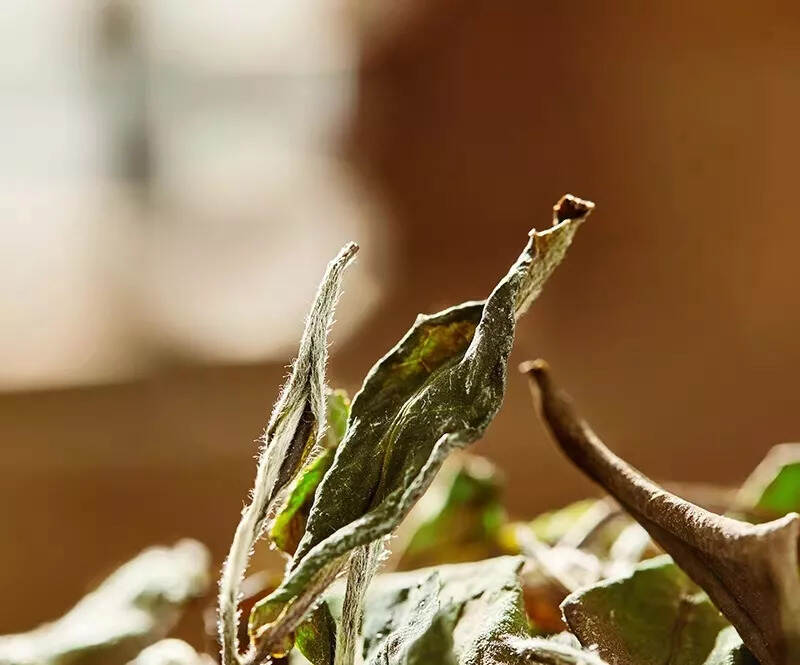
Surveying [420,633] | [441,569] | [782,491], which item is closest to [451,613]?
[420,633]

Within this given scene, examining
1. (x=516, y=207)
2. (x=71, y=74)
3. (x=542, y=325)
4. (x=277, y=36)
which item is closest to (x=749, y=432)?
(x=542, y=325)

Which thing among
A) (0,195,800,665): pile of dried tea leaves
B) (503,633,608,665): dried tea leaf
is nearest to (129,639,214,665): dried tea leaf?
(0,195,800,665): pile of dried tea leaves

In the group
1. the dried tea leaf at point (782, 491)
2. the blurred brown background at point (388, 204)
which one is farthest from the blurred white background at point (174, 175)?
the dried tea leaf at point (782, 491)

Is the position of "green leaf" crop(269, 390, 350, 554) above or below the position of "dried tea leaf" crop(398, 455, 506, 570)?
above

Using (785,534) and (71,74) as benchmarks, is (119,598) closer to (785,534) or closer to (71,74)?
(785,534)

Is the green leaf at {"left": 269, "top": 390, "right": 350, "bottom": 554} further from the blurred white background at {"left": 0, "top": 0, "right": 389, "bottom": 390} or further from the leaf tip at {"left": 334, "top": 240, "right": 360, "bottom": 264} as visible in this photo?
the blurred white background at {"left": 0, "top": 0, "right": 389, "bottom": 390}

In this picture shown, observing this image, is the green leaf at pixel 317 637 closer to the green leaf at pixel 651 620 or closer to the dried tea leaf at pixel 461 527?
the green leaf at pixel 651 620

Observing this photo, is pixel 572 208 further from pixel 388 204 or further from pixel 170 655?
pixel 388 204

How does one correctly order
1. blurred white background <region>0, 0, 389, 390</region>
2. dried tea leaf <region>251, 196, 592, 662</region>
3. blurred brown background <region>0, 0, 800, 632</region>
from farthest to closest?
1. blurred white background <region>0, 0, 389, 390</region>
2. blurred brown background <region>0, 0, 800, 632</region>
3. dried tea leaf <region>251, 196, 592, 662</region>
